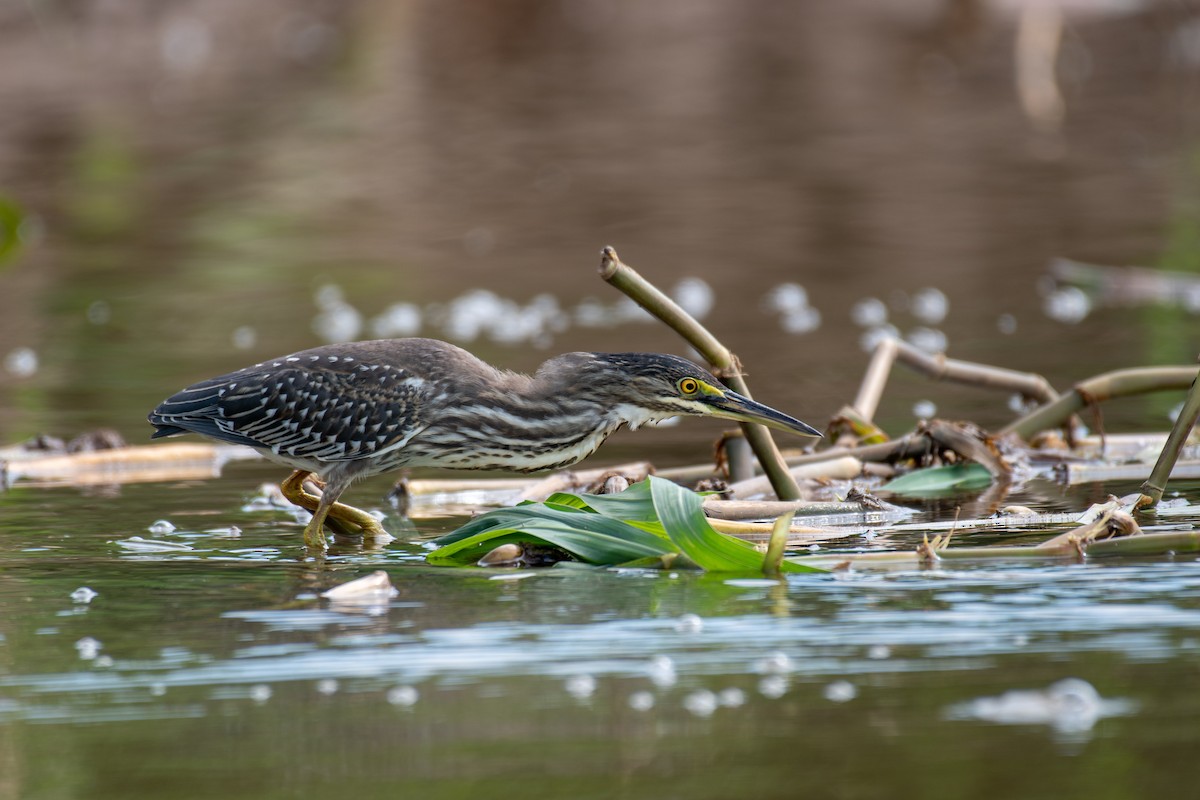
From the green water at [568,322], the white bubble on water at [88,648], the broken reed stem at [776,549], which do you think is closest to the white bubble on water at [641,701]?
the green water at [568,322]

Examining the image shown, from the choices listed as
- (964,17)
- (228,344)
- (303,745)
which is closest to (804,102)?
(964,17)

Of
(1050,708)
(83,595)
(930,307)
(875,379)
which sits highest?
(930,307)

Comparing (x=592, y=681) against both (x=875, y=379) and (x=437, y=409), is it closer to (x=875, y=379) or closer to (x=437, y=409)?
(x=437, y=409)

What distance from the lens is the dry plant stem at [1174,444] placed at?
699cm

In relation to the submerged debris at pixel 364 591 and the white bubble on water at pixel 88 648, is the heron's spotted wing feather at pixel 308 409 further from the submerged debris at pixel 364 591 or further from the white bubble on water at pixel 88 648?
the white bubble on water at pixel 88 648

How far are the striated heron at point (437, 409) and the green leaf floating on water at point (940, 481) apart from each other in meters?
0.91

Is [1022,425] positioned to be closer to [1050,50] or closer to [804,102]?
[804,102]

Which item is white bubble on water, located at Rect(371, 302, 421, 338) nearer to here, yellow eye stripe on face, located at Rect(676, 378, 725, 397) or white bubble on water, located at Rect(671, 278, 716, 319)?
white bubble on water, located at Rect(671, 278, 716, 319)

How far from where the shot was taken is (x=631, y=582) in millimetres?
6832

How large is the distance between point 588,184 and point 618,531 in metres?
15.9

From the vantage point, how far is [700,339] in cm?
772

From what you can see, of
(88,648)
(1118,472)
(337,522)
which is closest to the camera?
(88,648)

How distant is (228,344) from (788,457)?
6.73 metres

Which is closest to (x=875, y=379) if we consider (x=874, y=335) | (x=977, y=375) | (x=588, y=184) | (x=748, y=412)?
(x=977, y=375)
